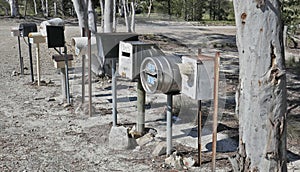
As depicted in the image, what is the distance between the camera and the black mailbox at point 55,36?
552 centimetres

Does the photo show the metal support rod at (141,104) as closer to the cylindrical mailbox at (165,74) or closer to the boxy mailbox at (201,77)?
the cylindrical mailbox at (165,74)

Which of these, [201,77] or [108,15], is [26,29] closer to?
[108,15]

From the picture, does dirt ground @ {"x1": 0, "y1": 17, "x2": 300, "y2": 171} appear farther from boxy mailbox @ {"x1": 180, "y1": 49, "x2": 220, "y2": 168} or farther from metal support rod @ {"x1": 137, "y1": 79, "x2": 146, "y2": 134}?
boxy mailbox @ {"x1": 180, "y1": 49, "x2": 220, "y2": 168}

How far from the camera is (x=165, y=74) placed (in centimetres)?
353

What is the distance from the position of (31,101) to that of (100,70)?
189 centimetres

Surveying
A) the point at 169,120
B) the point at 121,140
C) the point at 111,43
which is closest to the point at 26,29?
the point at 111,43

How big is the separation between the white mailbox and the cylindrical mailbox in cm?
13

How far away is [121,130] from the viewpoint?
163 inches

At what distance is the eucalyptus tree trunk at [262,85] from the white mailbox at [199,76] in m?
0.74

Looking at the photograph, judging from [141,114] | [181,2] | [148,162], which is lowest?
[148,162]

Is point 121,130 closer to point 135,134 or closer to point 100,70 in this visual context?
point 135,134

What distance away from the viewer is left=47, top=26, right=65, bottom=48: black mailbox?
552 cm

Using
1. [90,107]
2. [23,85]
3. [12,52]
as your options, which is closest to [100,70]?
[23,85]

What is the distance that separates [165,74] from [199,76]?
0.37m
